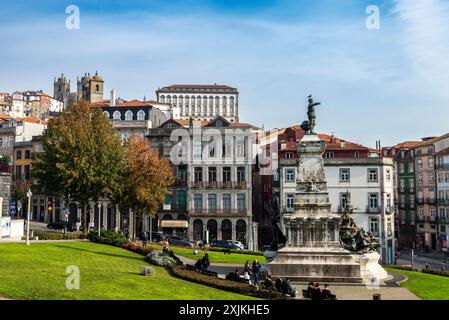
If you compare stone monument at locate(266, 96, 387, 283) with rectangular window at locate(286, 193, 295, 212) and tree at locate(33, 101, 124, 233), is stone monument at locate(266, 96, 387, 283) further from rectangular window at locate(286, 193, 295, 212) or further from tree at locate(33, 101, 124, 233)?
rectangular window at locate(286, 193, 295, 212)

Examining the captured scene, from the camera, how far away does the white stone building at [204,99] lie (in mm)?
169875

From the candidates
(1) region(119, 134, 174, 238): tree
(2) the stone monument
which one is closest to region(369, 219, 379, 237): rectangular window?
(1) region(119, 134, 174, 238): tree

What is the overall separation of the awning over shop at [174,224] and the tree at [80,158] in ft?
71.5

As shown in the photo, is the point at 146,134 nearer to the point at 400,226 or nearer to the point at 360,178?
the point at 360,178

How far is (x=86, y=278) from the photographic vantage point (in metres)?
28.9

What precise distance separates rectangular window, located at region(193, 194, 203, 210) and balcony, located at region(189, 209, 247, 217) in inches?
16.4

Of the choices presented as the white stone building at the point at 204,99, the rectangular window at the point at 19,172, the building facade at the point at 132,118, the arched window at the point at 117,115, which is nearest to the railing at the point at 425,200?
the building facade at the point at 132,118

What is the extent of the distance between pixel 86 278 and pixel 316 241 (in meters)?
14.3

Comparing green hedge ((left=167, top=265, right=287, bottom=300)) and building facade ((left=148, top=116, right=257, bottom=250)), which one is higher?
building facade ((left=148, top=116, right=257, bottom=250))

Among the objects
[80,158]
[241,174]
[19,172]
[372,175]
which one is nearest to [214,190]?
[241,174]

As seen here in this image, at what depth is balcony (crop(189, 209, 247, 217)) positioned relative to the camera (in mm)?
72812

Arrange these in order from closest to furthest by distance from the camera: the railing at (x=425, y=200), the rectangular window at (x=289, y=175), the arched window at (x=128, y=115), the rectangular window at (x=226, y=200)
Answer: the rectangular window at (x=289, y=175) < the rectangular window at (x=226, y=200) < the arched window at (x=128, y=115) < the railing at (x=425, y=200)

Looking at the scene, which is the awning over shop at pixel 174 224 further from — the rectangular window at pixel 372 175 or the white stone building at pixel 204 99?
the white stone building at pixel 204 99

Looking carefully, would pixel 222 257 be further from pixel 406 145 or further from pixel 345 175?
pixel 406 145
